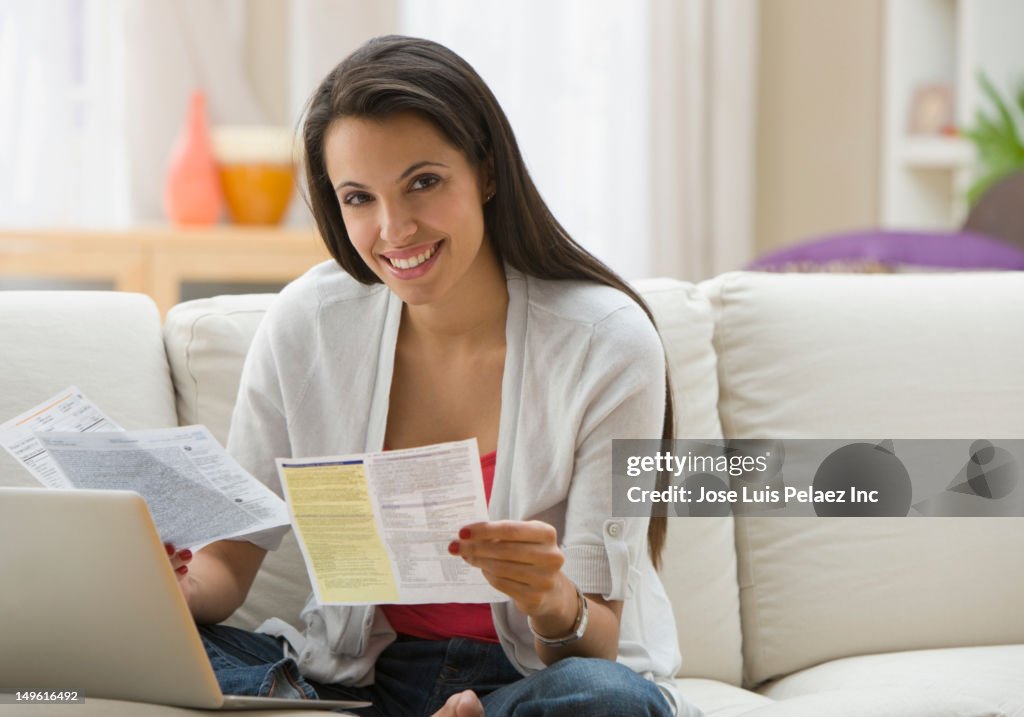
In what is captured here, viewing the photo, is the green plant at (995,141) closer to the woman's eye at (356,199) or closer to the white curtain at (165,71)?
the white curtain at (165,71)

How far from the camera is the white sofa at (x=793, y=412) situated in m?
1.72

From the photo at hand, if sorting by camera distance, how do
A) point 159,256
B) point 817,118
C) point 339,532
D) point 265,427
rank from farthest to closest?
point 817,118 → point 159,256 → point 265,427 → point 339,532

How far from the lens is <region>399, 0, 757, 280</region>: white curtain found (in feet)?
13.2

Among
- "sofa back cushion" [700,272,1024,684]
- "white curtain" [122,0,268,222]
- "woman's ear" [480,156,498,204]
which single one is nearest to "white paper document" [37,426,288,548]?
"woman's ear" [480,156,498,204]

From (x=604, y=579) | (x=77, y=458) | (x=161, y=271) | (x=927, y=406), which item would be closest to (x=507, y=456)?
(x=604, y=579)

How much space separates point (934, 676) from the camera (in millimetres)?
1621

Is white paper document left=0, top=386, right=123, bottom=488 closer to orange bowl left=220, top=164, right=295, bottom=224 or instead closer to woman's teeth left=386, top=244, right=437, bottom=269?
woman's teeth left=386, top=244, right=437, bottom=269

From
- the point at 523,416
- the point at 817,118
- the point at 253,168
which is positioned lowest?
the point at 523,416

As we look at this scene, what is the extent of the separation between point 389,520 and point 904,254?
5.43ft

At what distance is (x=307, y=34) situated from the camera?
3766mm

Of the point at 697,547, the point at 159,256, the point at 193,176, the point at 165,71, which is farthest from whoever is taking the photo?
the point at 165,71

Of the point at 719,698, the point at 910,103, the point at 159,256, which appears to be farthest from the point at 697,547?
the point at 910,103

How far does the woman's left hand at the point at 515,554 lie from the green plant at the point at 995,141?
254cm

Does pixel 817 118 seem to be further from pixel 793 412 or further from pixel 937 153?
pixel 793 412
